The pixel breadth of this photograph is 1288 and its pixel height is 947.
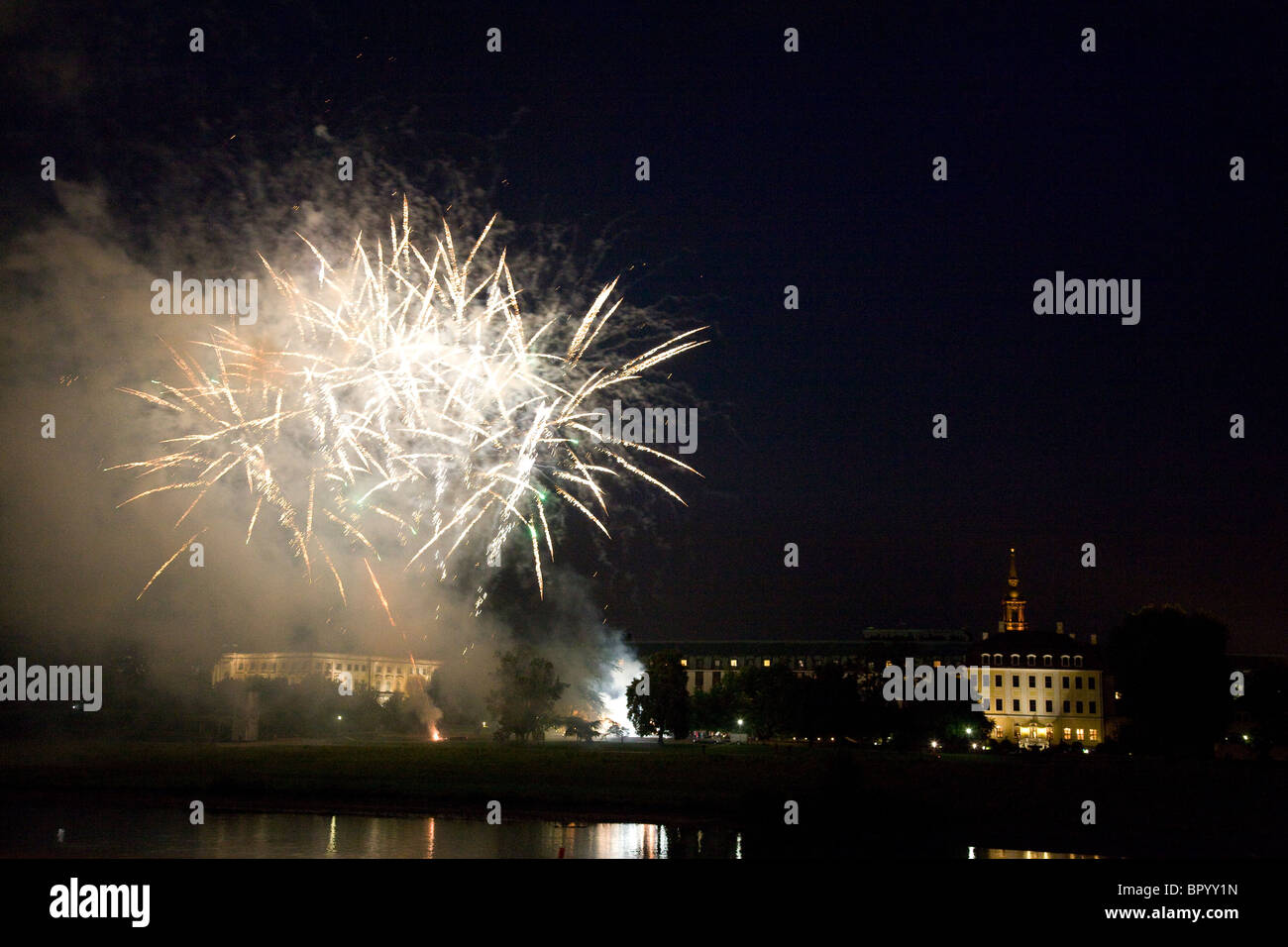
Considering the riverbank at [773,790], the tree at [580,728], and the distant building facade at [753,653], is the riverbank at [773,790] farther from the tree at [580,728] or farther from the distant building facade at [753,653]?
the distant building facade at [753,653]

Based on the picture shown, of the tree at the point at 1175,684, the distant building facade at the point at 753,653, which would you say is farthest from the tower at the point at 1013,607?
the tree at the point at 1175,684

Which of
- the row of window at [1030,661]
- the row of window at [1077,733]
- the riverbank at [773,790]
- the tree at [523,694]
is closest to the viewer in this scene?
the riverbank at [773,790]

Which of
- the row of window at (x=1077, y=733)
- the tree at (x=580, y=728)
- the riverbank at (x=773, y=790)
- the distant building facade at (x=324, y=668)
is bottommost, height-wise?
the row of window at (x=1077, y=733)

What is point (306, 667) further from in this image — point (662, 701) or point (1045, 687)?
point (1045, 687)

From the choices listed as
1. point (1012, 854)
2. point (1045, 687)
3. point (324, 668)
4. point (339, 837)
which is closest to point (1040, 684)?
point (1045, 687)

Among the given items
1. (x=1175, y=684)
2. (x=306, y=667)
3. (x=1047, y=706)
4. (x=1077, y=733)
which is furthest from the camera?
(x=1047, y=706)
